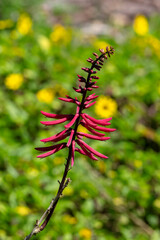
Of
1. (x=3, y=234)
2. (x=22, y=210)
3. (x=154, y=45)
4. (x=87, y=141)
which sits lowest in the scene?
(x=3, y=234)

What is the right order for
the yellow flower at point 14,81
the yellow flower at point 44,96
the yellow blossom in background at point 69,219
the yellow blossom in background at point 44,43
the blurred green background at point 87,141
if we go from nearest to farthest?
the yellow blossom in background at point 69,219 < the blurred green background at point 87,141 < the yellow flower at point 44,96 < the yellow flower at point 14,81 < the yellow blossom in background at point 44,43

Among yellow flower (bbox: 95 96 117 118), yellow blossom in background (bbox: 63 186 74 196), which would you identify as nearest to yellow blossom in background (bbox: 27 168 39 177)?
yellow blossom in background (bbox: 63 186 74 196)

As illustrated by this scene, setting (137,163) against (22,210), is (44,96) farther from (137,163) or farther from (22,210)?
(22,210)

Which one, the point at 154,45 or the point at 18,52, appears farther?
the point at 154,45

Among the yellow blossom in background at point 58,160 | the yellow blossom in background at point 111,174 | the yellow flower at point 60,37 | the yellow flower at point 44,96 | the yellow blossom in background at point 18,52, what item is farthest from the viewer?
the yellow flower at point 60,37

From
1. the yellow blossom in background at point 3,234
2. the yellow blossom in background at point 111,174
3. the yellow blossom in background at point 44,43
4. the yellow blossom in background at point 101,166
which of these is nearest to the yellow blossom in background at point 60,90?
Result: the yellow blossom in background at point 44,43

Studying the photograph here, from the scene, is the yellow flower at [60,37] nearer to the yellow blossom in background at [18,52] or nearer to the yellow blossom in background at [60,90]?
the yellow blossom in background at [18,52]

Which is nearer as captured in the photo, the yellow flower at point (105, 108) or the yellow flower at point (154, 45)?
the yellow flower at point (105, 108)

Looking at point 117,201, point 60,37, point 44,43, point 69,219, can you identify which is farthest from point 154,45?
point 69,219

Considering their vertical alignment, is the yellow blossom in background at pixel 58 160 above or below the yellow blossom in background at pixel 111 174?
above
